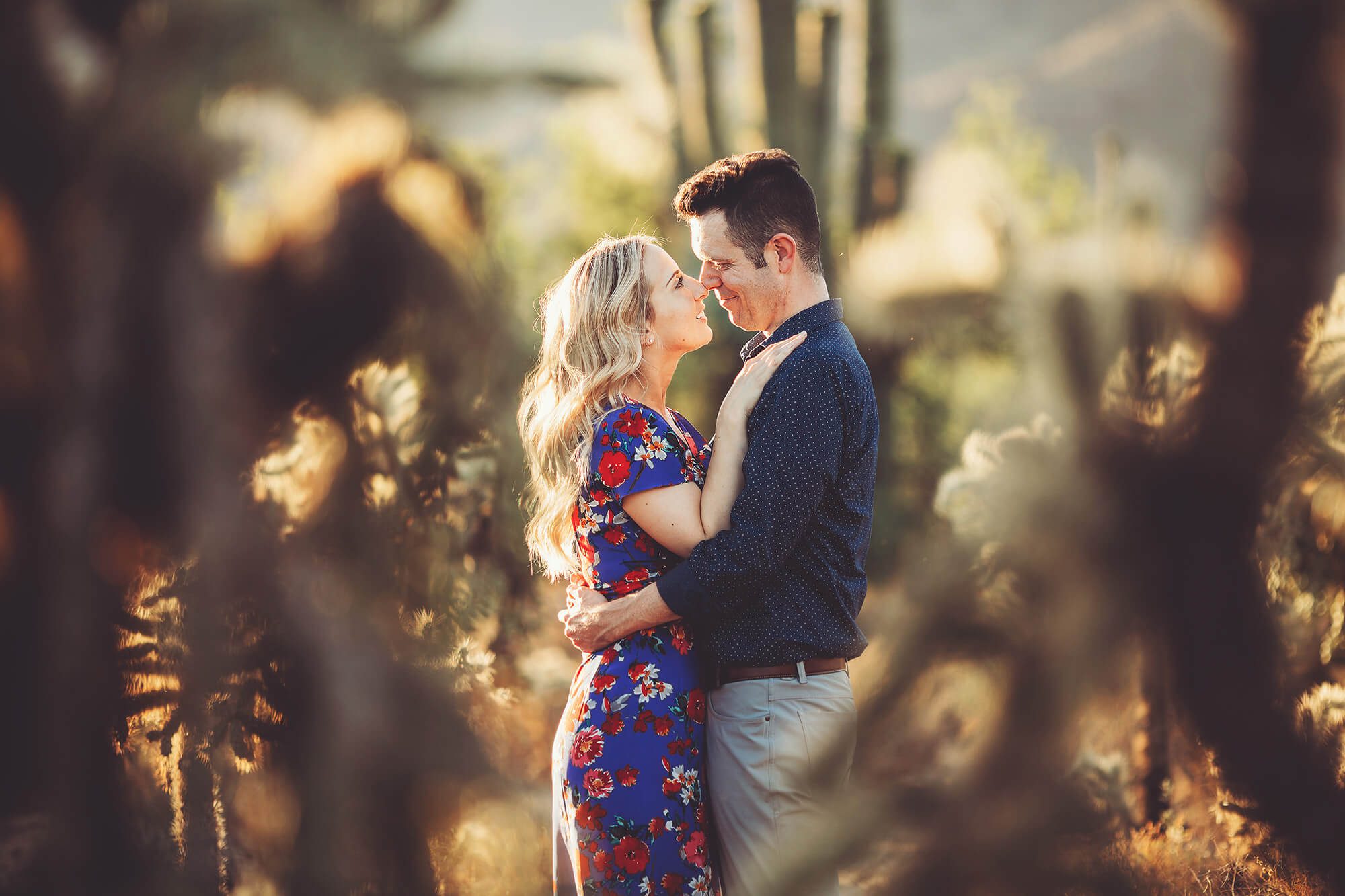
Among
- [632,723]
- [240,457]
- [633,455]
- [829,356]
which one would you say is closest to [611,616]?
[632,723]

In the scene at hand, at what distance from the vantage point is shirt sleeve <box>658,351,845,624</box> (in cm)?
168

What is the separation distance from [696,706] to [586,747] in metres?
0.21

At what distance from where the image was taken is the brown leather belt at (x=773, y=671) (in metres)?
1.77

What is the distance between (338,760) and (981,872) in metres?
2.00

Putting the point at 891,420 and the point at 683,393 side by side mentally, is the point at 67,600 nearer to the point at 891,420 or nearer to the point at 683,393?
the point at 683,393

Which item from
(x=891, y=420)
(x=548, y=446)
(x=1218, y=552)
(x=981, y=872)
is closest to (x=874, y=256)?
(x=891, y=420)

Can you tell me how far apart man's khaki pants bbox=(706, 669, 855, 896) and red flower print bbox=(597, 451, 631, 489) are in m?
0.42

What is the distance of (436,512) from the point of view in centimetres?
364

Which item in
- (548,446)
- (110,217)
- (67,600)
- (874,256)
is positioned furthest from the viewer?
(874,256)

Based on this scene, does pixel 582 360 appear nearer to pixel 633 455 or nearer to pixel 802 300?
pixel 633 455

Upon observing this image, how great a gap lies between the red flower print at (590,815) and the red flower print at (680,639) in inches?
11.6

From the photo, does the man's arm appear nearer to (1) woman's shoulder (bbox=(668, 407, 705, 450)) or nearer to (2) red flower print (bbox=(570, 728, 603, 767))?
(2) red flower print (bbox=(570, 728, 603, 767))

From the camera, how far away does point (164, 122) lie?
10.6 feet

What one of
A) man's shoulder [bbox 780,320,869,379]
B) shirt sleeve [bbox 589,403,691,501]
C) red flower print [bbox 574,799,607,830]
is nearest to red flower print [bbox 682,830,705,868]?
red flower print [bbox 574,799,607,830]
